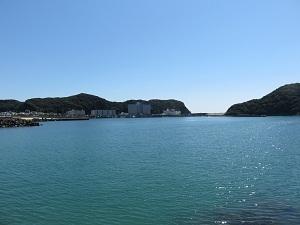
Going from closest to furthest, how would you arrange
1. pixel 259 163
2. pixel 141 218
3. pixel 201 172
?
pixel 141 218, pixel 201 172, pixel 259 163

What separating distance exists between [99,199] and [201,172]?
41.8 feet

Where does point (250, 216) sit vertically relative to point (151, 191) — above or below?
below

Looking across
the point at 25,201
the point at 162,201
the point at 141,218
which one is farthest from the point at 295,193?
the point at 25,201

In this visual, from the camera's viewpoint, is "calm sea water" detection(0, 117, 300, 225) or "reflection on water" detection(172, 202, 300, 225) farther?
"calm sea water" detection(0, 117, 300, 225)

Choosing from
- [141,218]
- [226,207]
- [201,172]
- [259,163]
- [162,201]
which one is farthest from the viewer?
[259,163]

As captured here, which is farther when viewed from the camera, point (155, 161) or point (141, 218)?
point (155, 161)

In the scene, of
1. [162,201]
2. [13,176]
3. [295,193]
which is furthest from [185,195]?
[13,176]

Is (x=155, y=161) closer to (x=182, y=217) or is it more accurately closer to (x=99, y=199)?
(x=99, y=199)

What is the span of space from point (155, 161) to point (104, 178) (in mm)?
11876

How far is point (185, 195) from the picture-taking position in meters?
26.7

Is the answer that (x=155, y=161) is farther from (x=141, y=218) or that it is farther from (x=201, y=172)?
(x=141, y=218)

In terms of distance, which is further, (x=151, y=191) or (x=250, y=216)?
(x=151, y=191)

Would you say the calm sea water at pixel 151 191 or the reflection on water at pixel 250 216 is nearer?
the reflection on water at pixel 250 216

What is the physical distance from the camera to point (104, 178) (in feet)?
111
